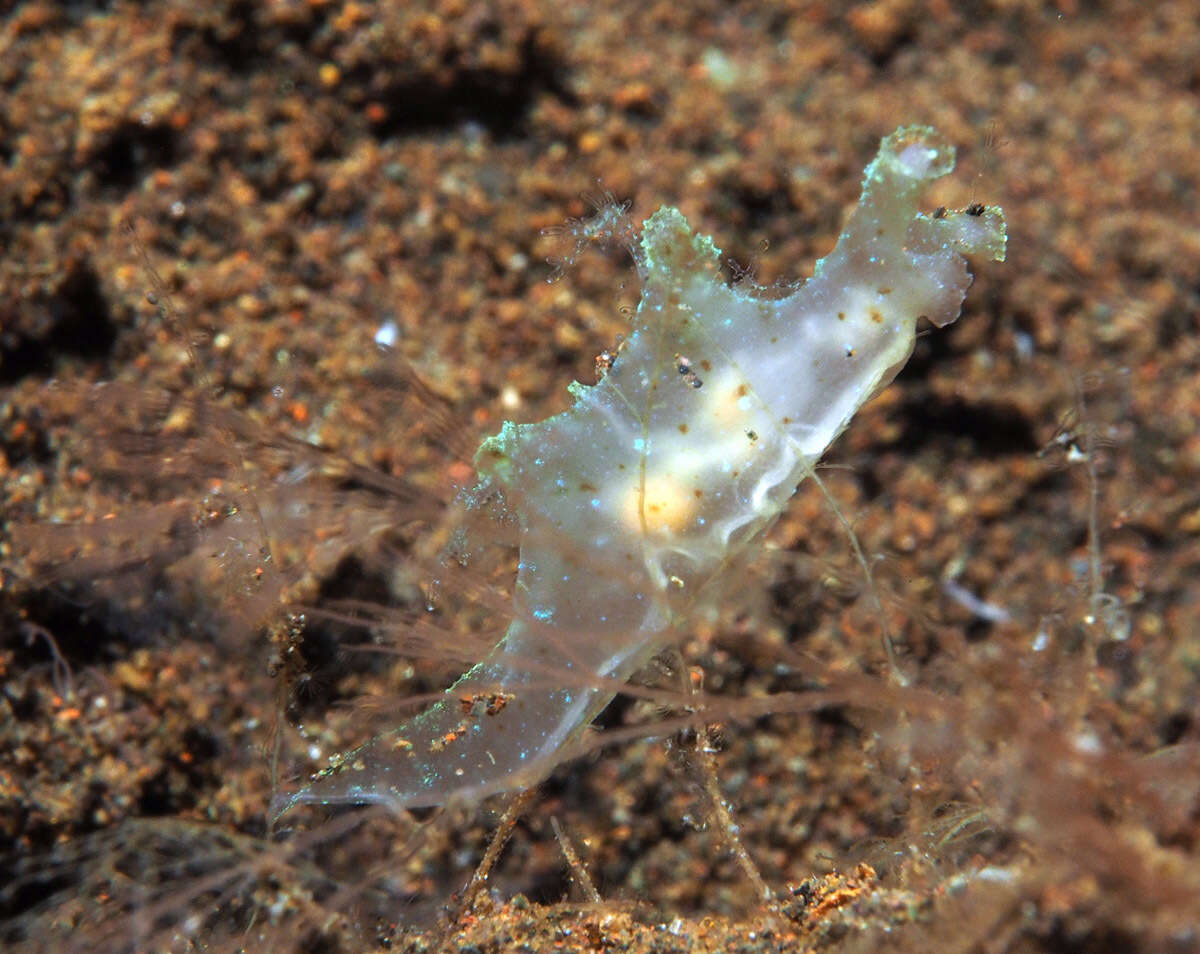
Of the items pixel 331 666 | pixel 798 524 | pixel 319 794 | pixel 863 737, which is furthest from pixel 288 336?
pixel 863 737

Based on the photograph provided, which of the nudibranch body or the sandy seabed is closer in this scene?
the nudibranch body

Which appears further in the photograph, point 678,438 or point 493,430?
point 493,430

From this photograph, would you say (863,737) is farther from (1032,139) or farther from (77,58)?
(77,58)

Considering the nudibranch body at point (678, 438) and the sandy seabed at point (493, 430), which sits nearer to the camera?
the nudibranch body at point (678, 438)

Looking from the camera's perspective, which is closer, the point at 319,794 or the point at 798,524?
the point at 319,794

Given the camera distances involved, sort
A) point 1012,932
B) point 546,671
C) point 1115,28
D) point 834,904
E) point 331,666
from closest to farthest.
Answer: point 1012,932
point 546,671
point 834,904
point 331,666
point 1115,28

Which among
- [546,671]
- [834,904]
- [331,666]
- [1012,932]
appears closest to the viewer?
[1012,932]

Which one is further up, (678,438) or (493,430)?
(678,438)

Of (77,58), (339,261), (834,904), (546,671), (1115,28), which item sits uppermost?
(77,58)
